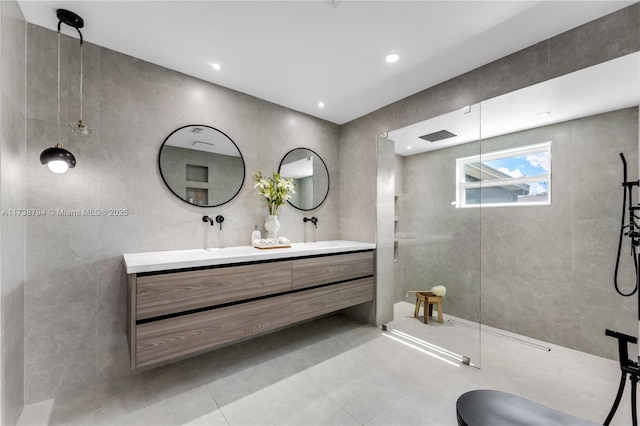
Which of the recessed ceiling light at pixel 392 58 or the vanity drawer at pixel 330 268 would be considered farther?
the vanity drawer at pixel 330 268

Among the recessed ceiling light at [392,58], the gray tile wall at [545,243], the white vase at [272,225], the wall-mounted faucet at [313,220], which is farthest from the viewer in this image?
the wall-mounted faucet at [313,220]

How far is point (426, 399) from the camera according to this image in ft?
5.85

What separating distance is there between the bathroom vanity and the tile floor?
350mm

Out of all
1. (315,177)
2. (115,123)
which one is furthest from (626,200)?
(115,123)

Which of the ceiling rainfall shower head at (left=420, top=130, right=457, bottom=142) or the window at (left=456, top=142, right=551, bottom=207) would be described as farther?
the ceiling rainfall shower head at (left=420, top=130, right=457, bottom=142)

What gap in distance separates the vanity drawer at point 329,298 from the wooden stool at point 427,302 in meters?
0.51

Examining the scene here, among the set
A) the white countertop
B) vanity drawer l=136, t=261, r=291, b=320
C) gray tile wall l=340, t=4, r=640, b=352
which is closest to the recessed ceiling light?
gray tile wall l=340, t=4, r=640, b=352

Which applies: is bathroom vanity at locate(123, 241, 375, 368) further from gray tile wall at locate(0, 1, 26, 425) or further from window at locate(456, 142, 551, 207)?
window at locate(456, 142, 551, 207)

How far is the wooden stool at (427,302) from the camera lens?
8.47ft

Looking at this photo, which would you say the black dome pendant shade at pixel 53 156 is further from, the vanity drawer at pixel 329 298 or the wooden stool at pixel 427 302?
the wooden stool at pixel 427 302

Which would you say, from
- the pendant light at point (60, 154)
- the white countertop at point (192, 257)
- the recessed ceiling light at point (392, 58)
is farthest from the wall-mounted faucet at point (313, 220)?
the pendant light at point (60, 154)

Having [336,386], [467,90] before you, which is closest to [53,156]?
[336,386]

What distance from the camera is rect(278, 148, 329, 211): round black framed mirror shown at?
3102 millimetres

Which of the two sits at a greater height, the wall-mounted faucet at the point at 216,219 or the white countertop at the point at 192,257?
the wall-mounted faucet at the point at 216,219
